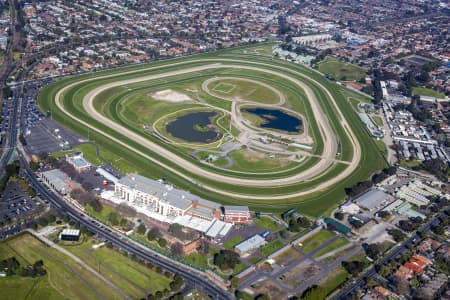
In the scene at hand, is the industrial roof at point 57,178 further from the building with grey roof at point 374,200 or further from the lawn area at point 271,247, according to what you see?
the building with grey roof at point 374,200

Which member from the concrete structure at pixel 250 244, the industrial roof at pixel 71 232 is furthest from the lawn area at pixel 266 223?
the industrial roof at pixel 71 232

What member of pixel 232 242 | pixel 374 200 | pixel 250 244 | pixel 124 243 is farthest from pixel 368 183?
pixel 124 243

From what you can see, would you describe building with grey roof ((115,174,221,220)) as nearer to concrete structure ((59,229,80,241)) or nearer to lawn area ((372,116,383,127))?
concrete structure ((59,229,80,241))

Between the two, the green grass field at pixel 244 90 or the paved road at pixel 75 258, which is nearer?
the paved road at pixel 75 258

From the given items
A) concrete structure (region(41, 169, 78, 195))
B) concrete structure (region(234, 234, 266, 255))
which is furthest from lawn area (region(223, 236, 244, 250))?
concrete structure (region(41, 169, 78, 195))

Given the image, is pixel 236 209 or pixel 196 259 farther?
pixel 236 209

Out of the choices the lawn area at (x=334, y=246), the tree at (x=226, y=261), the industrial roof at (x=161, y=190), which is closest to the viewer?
the tree at (x=226, y=261)

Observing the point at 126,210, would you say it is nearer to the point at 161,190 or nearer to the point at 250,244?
the point at 161,190
